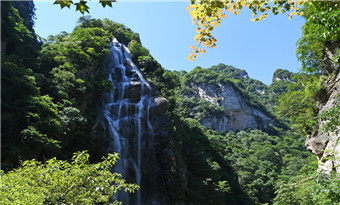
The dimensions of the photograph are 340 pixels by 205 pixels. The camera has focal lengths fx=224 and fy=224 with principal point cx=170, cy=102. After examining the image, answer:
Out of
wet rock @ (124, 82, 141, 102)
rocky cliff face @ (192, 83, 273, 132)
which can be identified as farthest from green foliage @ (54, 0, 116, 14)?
rocky cliff face @ (192, 83, 273, 132)

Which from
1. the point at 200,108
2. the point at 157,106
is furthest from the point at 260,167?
the point at 200,108

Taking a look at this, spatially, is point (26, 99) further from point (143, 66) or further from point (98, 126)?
point (143, 66)

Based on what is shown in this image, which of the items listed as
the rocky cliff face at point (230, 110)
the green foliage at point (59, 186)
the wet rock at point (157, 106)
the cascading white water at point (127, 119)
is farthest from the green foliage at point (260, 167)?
the green foliage at point (59, 186)

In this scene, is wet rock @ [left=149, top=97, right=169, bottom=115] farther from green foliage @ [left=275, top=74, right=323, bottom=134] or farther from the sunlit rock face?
green foliage @ [left=275, top=74, right=323, bottom=134]

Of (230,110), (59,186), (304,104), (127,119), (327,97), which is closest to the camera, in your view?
(59,186)

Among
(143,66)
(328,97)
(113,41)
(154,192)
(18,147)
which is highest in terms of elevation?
(113,41)

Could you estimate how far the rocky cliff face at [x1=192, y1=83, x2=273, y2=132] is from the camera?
191ft

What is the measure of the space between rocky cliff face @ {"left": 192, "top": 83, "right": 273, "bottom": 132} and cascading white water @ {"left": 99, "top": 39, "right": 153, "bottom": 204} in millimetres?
35865

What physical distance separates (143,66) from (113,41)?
21.2 ft

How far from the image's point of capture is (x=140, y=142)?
19.0m

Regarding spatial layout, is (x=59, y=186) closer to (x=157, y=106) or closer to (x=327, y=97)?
(x=327, y=97)

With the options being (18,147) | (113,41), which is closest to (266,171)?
(113,41)

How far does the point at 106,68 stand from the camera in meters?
24.9

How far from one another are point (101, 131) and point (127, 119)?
258 centimetres
